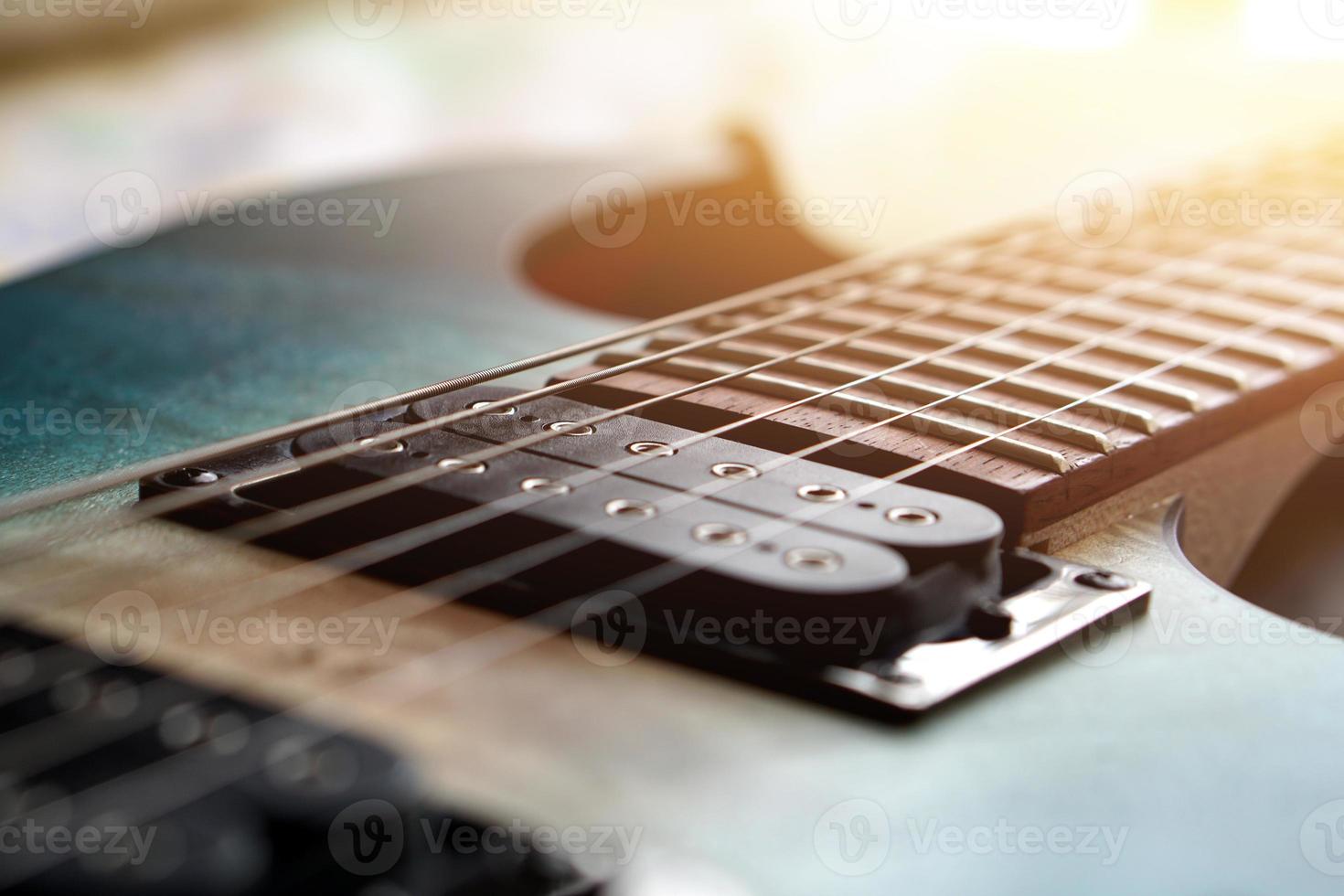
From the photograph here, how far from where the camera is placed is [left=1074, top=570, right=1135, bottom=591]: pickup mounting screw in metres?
0.60

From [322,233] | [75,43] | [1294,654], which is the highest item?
[75,43]

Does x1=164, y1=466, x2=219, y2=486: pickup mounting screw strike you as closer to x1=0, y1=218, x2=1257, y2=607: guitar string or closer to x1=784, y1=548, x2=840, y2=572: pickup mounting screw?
x1=0, y1=218, x2=1257, y2=607: guitar string

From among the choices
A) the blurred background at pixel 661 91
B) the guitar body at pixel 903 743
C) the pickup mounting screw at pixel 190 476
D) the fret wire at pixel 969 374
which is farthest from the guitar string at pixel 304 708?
the blurred background at pixel 661 91

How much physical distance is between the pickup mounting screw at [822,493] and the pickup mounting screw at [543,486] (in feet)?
0.36

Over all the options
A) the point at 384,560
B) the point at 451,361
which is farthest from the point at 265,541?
the point at 451,361

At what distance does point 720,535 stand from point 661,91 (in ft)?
6.77

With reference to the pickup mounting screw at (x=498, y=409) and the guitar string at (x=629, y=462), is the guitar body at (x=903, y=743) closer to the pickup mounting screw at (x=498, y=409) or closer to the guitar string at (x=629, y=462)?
the guitar string at (x=629, y=462)

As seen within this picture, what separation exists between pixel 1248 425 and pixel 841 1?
1.88m

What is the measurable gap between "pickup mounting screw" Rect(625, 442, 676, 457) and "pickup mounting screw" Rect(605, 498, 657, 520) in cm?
7

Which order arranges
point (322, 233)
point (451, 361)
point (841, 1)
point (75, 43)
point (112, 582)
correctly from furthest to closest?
Result: point (841, 1), point (75, 43), point (322, 233), point (451, 361), point (112, 582)

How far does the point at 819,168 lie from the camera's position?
65.4 inches

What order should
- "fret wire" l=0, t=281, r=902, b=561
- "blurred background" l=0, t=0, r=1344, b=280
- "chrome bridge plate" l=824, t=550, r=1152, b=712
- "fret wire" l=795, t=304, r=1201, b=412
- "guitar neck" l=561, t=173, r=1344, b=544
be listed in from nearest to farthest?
"chrome bridge plate" l=824, t=550, r=1152, b=712, "fret wire" l=0, t=281, r=902, b=561, "guitar neck" l=561, t=173, r=1344, b=544, "fret wire" l=795, t=304, r=1201, b=412, "blurred background" l=0, t=0, r=1344, b=280

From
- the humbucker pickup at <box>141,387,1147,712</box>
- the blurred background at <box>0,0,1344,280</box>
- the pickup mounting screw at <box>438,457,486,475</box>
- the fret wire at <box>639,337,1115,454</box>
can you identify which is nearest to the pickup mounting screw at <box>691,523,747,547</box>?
the humbucker pickup at <box>141,387,1147,712</box>

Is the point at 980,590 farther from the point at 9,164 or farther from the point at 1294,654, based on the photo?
the point at 9,164
